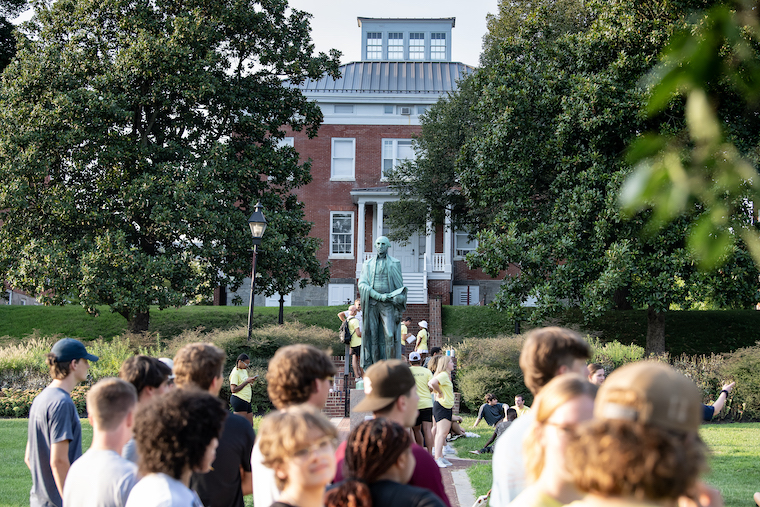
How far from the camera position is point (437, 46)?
38.7m

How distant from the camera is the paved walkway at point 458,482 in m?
8.16

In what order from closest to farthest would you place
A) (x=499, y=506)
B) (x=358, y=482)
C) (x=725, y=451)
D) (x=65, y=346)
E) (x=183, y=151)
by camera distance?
(x=358, y=482) → (x=499, y=506) → (x=65, y=346) → (x=725, y=451) → (x=183, y=151)

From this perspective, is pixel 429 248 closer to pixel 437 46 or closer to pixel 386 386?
pixel 437 46

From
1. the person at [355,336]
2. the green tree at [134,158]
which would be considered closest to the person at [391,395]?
the person at [355,336]

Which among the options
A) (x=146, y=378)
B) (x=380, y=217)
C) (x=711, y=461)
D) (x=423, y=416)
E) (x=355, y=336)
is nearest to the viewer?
(x=146, y=378)

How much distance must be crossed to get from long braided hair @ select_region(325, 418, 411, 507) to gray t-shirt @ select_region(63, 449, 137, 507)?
125cm

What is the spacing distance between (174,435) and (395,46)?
37872 mm

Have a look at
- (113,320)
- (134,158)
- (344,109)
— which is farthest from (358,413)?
(344,109)

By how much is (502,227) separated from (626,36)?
6426 mm

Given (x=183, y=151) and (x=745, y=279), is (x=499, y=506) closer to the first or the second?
(x=745, y=279)

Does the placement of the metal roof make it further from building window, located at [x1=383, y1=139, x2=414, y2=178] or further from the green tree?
the green tree

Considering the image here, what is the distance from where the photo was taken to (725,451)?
1178 cm

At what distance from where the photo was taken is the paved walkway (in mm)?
8164

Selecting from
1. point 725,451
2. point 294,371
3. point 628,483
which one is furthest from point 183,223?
point 628,483
